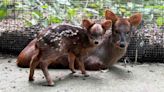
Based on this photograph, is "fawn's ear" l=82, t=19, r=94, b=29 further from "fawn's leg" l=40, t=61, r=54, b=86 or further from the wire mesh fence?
the wire mesh fence

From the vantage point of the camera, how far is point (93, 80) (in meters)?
3.81

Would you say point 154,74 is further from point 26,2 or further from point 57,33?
point 26,2

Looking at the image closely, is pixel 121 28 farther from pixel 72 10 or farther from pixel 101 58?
pixel 72 10

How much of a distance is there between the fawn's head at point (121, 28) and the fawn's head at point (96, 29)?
6.1 inches

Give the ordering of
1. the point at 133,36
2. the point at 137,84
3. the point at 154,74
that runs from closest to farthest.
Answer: the point at 137,84
the point at 154,74
the point at 133,36

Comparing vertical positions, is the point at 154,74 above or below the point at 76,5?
below

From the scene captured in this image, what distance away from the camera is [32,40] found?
4551mm

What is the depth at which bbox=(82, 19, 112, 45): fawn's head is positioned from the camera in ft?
12.1

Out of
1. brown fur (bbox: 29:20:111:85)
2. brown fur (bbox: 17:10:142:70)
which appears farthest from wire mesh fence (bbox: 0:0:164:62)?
brown fur (bbox: 29:20:111:85)

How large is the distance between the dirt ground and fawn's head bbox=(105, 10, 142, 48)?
12.5 inches

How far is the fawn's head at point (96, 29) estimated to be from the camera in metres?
3.68

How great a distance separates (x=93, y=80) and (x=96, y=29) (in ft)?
1.47

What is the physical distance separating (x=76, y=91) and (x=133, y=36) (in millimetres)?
1262

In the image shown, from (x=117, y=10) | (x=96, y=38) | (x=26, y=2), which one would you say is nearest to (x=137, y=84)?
(x=96, y=38)
